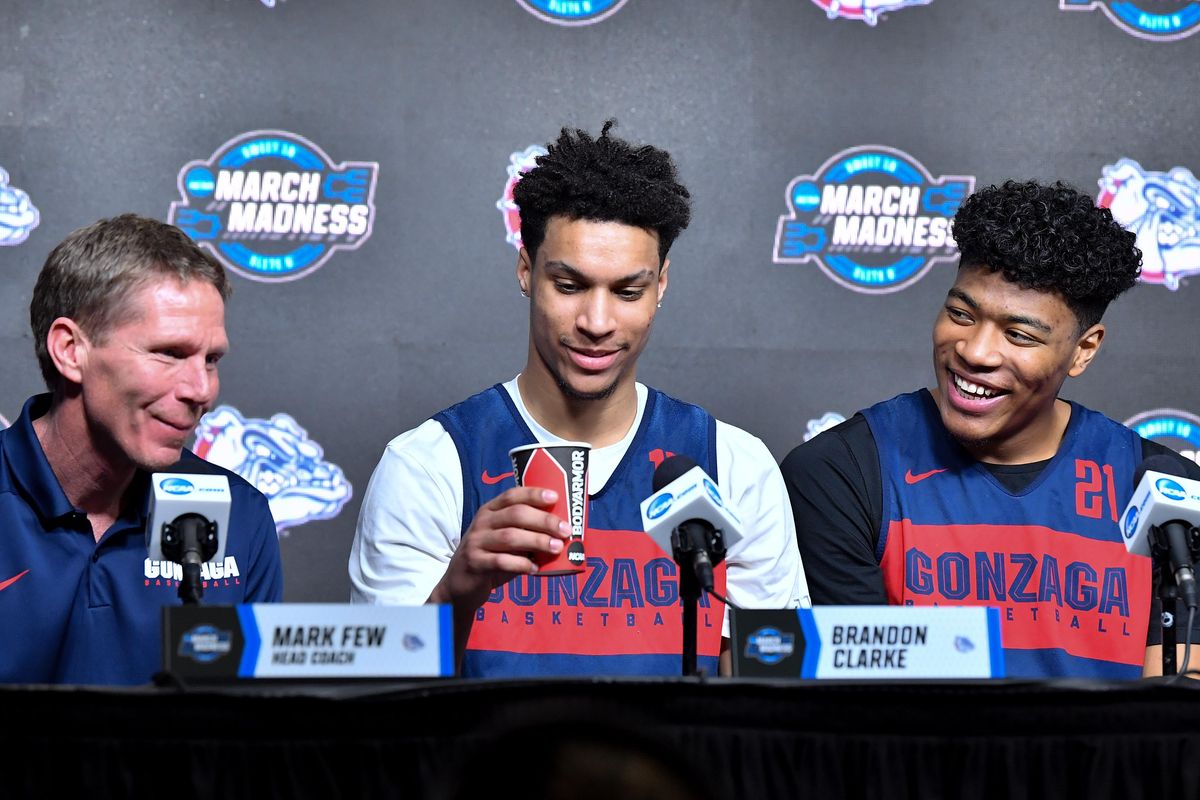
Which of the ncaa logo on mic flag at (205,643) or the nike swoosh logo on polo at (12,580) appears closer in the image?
the ncaa logo on mic flag at (205,643)

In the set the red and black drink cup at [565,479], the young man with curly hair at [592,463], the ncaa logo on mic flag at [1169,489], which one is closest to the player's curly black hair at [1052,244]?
the young man with curly hair at [592,463]

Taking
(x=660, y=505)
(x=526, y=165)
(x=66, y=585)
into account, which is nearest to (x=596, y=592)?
(x=660, y=505)

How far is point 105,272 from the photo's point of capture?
89.1 inches

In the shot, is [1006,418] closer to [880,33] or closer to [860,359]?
[860,359]

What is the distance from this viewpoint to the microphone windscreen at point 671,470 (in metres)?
1.82

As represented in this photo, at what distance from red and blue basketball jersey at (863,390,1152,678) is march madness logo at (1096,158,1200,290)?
99 centimetres

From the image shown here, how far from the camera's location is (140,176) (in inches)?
135

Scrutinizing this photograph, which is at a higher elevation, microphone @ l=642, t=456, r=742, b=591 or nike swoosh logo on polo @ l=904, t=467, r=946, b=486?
nike swoosh logo on polo @ l=904, t=467, r=946, b=486

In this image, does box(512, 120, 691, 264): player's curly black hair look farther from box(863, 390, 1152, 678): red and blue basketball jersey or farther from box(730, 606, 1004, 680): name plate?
box(730, 606, 1004, 680): name plate

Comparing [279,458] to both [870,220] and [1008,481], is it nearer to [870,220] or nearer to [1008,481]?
[870,220]

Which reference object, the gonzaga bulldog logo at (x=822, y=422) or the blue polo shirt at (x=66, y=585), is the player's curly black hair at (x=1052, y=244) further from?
the blue polo shirt at (x=66, y=585)

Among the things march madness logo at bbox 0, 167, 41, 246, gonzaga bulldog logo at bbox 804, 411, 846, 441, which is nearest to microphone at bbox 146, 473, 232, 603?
march madness logo at bbox 0, 167, 41, 246

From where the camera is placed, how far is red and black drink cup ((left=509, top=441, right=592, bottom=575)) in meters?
1.81

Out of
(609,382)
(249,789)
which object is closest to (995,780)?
(249,789)
